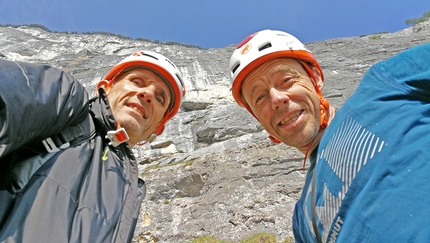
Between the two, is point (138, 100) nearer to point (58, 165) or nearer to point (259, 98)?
point (259, 98)

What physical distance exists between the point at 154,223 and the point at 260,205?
3349 mm

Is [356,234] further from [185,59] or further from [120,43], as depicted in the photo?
[120,43]

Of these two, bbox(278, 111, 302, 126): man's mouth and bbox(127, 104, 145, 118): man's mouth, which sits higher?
bbox(127, 104, 145, 118): man's mouth

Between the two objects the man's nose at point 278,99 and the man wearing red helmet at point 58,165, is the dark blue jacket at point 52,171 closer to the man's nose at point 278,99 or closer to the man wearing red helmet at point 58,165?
the man wearing red helmet at point 58,165

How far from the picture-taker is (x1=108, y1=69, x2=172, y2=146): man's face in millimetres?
4320

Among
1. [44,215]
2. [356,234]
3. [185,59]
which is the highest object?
[44,215]

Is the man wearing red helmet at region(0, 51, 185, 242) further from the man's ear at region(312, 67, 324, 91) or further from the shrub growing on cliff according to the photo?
the shrub growing on cliff

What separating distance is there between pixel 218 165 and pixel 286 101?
8.51 meters

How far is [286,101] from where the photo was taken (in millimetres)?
3662

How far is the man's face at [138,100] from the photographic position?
14.2 feet

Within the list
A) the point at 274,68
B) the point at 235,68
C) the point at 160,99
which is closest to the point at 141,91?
the point at 160,99

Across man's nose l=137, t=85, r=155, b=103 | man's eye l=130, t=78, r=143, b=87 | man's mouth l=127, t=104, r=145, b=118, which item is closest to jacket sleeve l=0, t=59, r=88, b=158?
man's mouth l=127, t=104, r=145, b=118

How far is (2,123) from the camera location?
177cm

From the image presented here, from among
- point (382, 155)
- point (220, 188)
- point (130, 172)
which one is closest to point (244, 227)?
point (220, 188)
